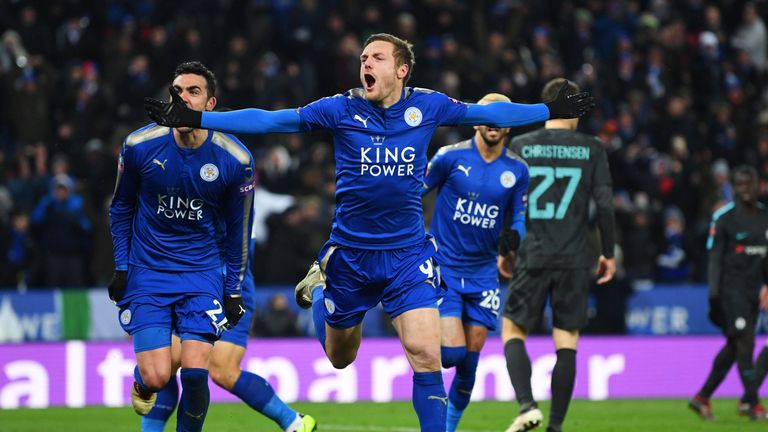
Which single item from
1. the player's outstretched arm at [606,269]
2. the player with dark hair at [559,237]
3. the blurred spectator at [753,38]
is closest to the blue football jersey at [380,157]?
the player with dark hair at [559,237]

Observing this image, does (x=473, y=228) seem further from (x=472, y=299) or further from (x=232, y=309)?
(x=232, y=309)

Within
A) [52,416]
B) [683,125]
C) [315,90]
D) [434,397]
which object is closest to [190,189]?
[434,397]

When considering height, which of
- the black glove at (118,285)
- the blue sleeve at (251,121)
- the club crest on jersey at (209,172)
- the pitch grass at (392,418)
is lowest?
the pitch grass at (392,418)

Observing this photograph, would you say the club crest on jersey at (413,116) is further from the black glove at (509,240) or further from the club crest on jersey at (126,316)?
the club crest on jersey at (126,316)

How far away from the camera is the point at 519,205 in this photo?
986 cm

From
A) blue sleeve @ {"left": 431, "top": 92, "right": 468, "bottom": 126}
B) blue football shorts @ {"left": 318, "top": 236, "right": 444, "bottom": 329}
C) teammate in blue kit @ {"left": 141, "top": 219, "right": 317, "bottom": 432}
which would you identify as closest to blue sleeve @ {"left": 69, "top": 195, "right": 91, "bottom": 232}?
teammate in blue kit @ {"left": 141, "top": 219, "right": 317, "bottom": 432}

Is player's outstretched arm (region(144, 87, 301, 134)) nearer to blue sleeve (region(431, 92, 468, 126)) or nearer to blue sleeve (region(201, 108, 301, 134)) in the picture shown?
blue sleeve (region(201, 108, 301, 134))

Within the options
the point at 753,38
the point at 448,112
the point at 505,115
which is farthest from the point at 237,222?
the point at 753,38

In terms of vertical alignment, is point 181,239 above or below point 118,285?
above

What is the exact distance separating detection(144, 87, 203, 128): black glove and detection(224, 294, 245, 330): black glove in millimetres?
1599

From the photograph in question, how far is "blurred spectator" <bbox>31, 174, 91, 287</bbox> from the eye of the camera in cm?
1722

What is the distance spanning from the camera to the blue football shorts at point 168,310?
26.7 feet

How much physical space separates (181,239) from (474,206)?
8.21 feet

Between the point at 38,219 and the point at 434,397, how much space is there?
10.8 metres
